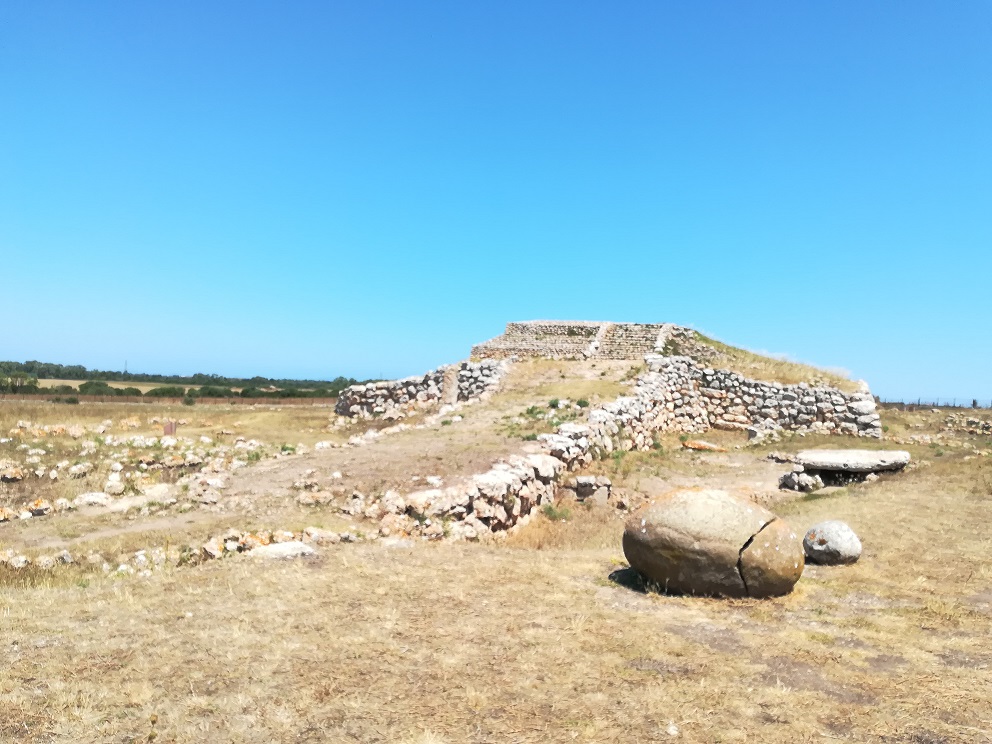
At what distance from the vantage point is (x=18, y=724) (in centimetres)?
449

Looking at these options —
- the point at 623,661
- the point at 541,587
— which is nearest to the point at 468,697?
the point at 623,661

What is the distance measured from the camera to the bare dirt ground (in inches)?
181

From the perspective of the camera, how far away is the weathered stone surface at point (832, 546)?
9.09 m

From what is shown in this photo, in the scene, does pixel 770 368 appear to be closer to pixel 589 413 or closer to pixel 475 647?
pixel 589 413

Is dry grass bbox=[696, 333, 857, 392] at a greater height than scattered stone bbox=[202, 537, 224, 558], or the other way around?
dry grass bbox=[696, 333, 857, 392]

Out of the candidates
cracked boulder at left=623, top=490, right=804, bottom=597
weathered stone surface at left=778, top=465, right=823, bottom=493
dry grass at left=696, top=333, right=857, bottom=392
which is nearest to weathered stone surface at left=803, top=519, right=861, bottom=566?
cracked boulder at left=623, top=490, right=804, bottom=597

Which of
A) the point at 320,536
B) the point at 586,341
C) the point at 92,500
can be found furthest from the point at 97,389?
the point at 320,536

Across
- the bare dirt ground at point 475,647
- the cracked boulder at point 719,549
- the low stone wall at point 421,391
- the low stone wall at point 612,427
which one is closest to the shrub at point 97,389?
the low stone wall at point 421,391

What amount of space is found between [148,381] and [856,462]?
75.8 meters

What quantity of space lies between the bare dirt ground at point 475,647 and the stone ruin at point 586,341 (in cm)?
1748

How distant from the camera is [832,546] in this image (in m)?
9.09

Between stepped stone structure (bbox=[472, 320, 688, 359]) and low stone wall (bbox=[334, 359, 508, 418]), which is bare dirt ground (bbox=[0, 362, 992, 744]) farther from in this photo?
stepped stone structure (bbox=[472, 320, 688, 359])

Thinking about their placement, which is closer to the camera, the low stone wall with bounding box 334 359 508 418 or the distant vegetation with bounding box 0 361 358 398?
the low stone wall with bounding box 334 359 508 418

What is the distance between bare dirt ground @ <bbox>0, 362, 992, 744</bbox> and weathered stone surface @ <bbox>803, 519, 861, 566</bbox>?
22 centimetres
